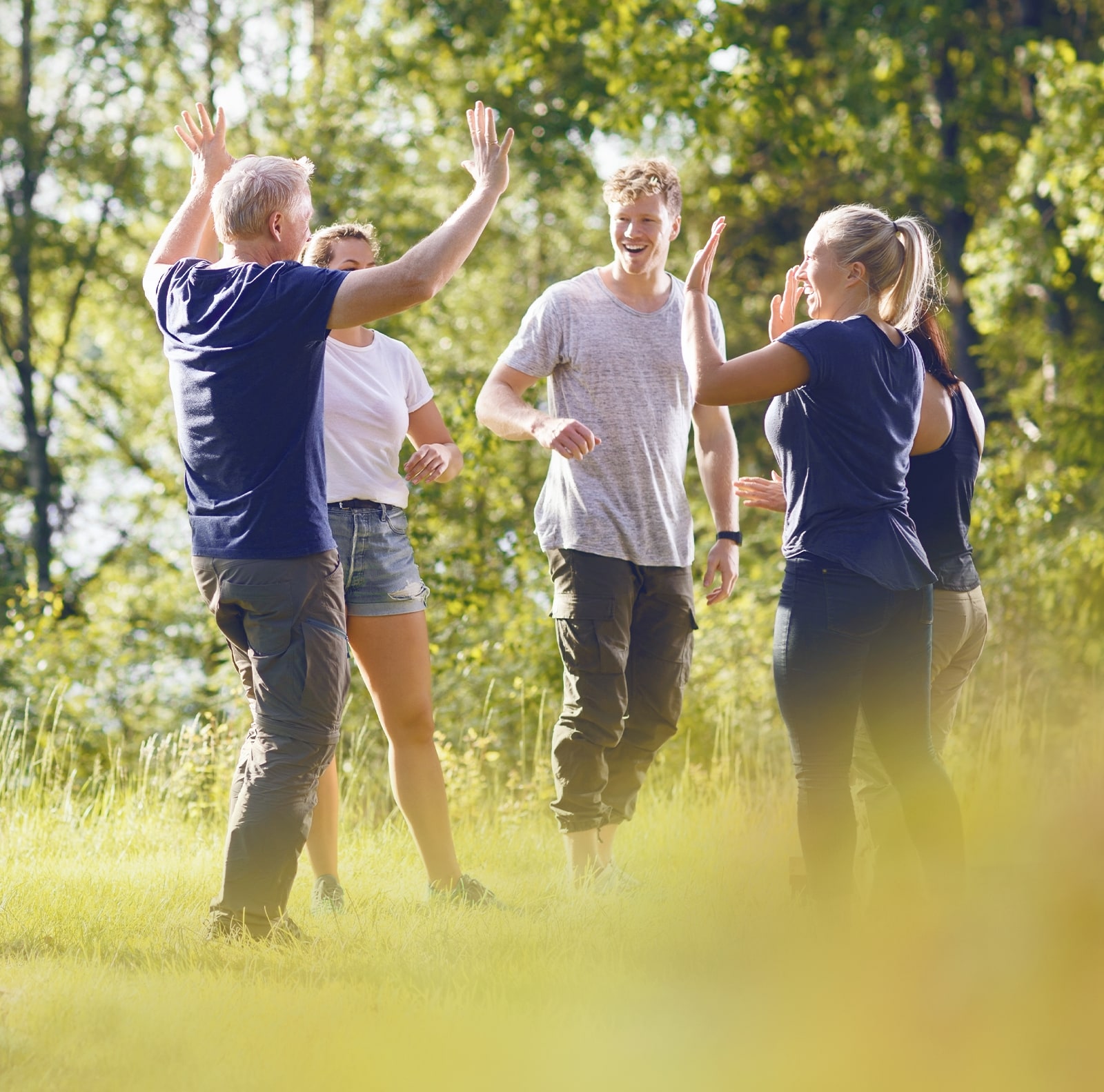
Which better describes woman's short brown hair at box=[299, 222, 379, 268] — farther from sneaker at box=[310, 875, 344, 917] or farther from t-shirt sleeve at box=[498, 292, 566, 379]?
sneaker at box=[310, 875, 344, 917]

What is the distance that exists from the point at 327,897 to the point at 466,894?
1.31ft

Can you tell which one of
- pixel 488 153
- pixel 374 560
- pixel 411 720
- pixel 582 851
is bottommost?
pixel 582 851

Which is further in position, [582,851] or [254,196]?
[582,851]

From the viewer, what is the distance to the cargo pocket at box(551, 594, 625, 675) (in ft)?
12.5

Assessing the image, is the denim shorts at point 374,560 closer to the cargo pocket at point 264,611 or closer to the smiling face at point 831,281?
the cargo pocket at point 264,611

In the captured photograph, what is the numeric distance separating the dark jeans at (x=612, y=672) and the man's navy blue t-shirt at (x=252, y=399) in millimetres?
925

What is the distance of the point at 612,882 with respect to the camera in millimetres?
3838

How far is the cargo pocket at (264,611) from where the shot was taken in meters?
3.10

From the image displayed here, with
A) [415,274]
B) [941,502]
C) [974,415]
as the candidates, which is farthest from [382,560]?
[974,415]

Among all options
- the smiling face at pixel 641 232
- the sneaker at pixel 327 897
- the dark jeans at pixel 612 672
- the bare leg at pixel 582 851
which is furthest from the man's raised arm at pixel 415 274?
the bare leg at pixel 582 851

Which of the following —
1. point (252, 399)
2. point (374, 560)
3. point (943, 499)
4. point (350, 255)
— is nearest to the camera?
point (252, 399)

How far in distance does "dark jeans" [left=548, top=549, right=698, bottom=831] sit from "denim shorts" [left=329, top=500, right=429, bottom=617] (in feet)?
1.53

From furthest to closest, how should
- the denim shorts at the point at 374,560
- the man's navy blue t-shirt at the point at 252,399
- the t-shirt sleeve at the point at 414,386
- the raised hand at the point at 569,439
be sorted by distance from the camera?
the t-shirt sleeve at the point at 414,386 < the denim shorts at the point at 374,560 < the raised hand at the point at 569,439 < the man's navy blue t-shirt at the point at 252,399

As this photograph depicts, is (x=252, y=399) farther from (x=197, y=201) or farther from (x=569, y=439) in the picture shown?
(x=569, y=439)
